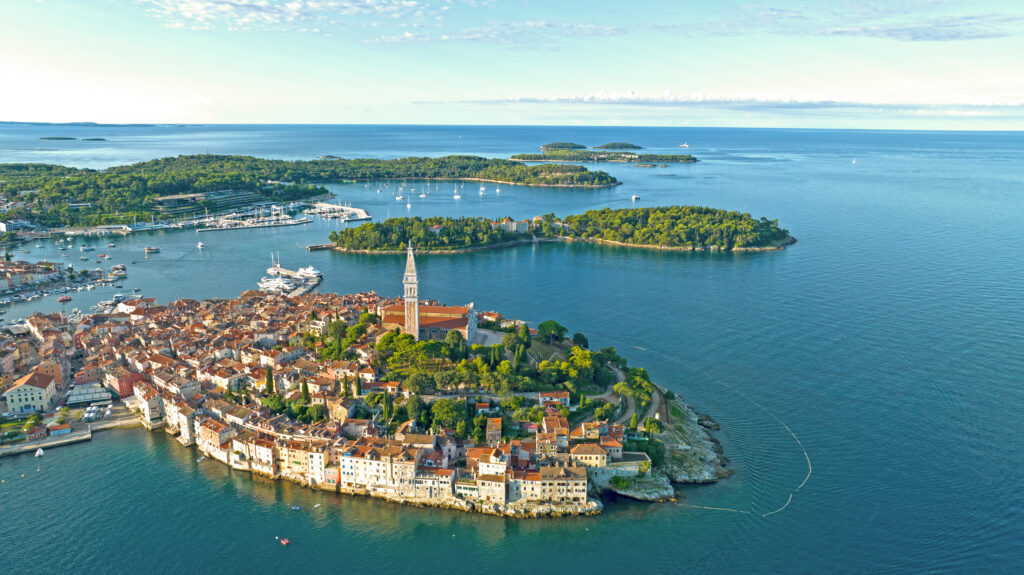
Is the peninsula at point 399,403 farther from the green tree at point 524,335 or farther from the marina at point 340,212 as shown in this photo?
the marina at point 340,212

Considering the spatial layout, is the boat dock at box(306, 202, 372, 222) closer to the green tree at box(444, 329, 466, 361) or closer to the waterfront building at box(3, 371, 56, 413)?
the waterfront building at box(3, 371, 56, 413)

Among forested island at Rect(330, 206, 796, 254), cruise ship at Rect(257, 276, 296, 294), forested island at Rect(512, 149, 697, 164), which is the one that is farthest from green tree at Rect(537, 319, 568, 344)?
forested island at Rect(512, 149, 697, 164)

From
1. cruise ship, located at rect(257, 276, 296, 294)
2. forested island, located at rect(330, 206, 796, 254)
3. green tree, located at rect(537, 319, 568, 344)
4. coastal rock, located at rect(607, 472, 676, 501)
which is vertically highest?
forested island, located at rect(330, 206, 796, 254)

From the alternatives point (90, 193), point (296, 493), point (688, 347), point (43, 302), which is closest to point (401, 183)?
point (90, 193)

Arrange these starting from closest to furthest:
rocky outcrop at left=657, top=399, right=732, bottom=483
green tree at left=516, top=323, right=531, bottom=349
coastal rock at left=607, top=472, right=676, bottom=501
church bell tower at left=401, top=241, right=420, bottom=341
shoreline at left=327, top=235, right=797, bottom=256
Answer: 1. coastal rock at left=607, top=472, right=676, bottom=501
2. rocky outcrop at left=657, top=399, right=732, bottom=483
3. church bell tower at left=401, top=241, right=420, bottom=341
4. green tree at left=516, top=323, right=531, bottom=349
5. shoreline at left=327, top=235, right=797, bottom=256

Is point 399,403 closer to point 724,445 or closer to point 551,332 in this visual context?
point 551,332

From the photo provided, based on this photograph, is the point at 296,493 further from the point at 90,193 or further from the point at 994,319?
the point at 90,193

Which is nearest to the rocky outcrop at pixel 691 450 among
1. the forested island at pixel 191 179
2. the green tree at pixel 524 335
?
the green tree at pixel 524 335
